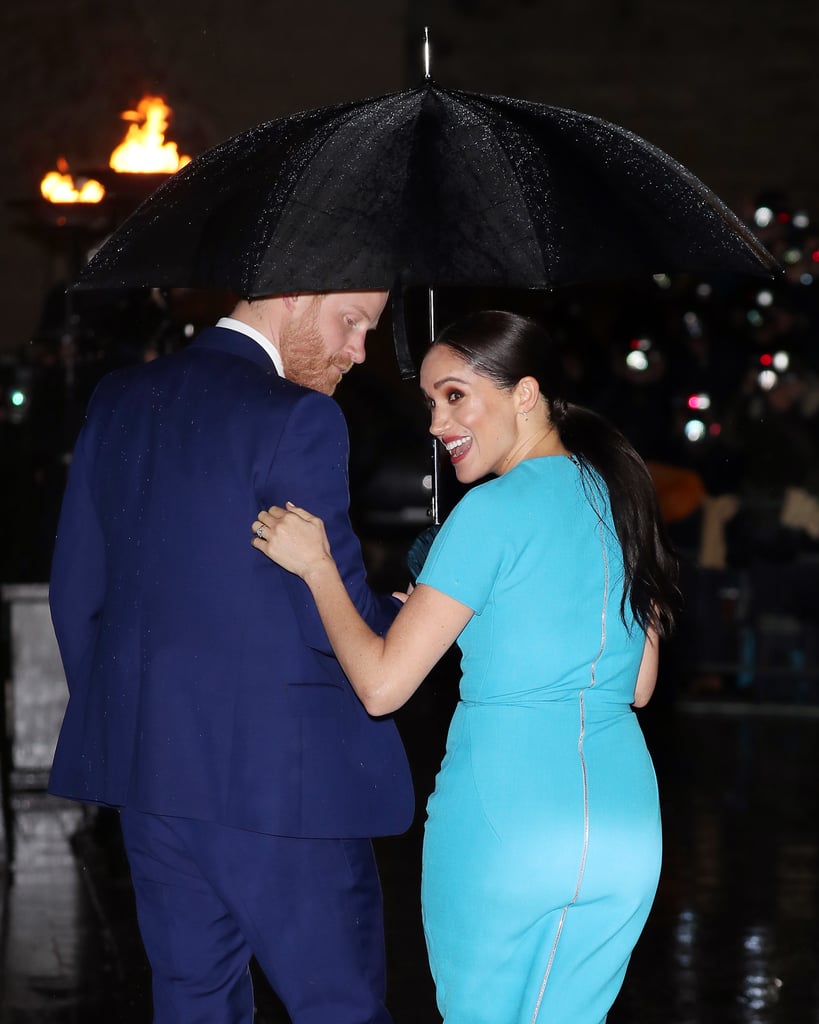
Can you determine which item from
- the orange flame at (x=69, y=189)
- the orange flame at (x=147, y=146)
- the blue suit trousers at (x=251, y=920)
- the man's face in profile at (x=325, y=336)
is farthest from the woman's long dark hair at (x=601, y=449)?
the orange flame at (x=147, y=146)

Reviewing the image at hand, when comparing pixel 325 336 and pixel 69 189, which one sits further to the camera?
pixel 69 189

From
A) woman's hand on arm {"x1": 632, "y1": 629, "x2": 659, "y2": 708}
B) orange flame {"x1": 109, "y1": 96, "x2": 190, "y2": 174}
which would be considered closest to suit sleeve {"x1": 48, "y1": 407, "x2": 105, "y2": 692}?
woman's hand on arm {"x1": 632, "y1": 629, "x2": 659, "y2": 708}

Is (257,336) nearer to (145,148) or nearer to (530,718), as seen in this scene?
(530,718)

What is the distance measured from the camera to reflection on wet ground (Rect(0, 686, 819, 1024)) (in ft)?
13.3

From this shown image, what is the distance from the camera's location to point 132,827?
8.15 feet

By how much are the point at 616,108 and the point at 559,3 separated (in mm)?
975

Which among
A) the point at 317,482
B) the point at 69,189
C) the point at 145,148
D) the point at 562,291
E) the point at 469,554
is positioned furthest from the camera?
the point at 562,291

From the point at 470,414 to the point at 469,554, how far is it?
264mm

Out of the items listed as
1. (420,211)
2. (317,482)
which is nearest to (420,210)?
(420,211)

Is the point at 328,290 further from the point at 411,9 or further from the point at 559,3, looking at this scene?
the point at 559,3

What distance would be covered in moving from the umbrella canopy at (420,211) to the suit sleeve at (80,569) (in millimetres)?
335

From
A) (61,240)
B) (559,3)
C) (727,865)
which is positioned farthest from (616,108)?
(727,865)

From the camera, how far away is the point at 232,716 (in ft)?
7.85

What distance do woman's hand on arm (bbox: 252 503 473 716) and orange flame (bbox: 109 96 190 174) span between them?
16.0ft
